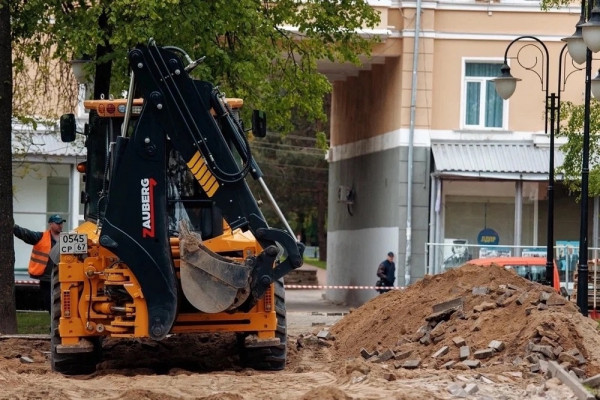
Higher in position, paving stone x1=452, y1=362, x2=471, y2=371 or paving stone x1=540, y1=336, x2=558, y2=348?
paving stone x1=540, y1=336, x2=558, y2=348

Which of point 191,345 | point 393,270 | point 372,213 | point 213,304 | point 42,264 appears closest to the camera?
point 213,304

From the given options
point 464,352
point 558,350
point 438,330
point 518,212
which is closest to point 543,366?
point 558,350

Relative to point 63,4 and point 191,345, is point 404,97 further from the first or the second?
point 191,345

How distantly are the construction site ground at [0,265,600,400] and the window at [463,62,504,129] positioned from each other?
533 inches

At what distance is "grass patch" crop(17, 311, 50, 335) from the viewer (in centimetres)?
2372

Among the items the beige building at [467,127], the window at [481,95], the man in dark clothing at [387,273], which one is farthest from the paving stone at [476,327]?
the window at [481,95]

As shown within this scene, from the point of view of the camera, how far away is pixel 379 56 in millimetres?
35406

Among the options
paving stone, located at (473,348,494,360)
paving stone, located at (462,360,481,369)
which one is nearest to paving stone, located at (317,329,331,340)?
paving stone, located at (473,348,494,360)

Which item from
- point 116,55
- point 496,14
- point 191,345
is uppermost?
point 496,14

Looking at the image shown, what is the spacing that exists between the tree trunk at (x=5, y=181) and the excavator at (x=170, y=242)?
242 inches

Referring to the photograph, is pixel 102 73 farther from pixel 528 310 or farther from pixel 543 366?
pixel 543 366

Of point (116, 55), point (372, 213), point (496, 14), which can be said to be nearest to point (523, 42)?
point (496, 14)

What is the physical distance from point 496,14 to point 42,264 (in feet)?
56.4

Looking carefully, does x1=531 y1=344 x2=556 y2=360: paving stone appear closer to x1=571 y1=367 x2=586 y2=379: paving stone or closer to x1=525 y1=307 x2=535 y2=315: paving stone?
x1=571 y1=367 x2=586 y2=379: paving stone
